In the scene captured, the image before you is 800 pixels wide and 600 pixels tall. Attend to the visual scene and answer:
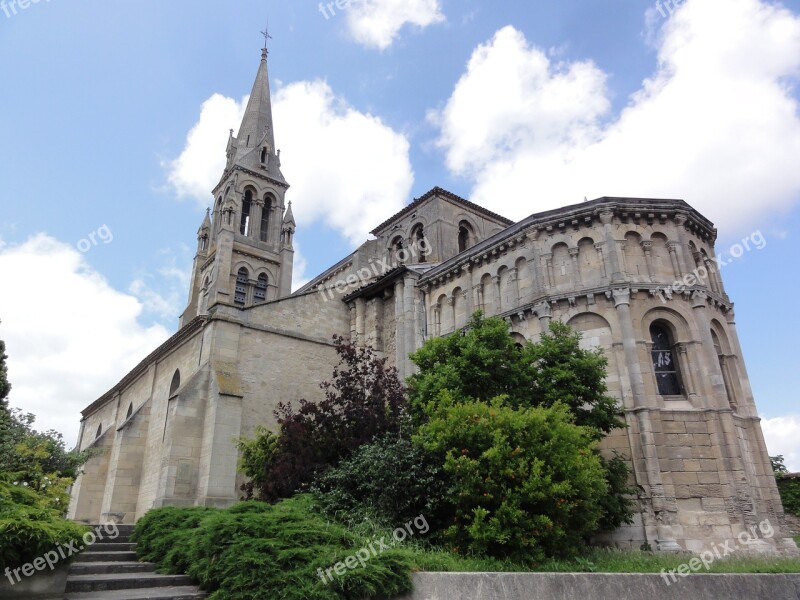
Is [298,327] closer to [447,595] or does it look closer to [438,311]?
[438,311]

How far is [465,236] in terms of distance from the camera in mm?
29516

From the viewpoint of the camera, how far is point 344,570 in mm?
7672

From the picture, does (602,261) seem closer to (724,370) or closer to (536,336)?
(536,336)

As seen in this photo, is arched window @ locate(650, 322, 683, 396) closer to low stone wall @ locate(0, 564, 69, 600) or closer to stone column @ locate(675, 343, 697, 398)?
stone column @ locate(675, 343, 697, 398)

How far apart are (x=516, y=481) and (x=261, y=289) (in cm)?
4023

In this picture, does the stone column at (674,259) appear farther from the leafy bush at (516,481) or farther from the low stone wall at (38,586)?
the low stone wall at (38,586)

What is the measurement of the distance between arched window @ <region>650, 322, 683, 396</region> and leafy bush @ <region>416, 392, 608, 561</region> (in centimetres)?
654

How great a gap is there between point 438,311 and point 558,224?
6.30m

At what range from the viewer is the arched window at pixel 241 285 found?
150 feet

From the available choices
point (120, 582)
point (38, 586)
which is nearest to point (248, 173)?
point (120, 582)

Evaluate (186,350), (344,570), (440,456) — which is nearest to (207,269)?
(186,350)

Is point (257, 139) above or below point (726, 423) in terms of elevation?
above

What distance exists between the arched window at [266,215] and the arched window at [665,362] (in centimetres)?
3927

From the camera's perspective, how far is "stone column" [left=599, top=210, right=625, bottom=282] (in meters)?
17.3
